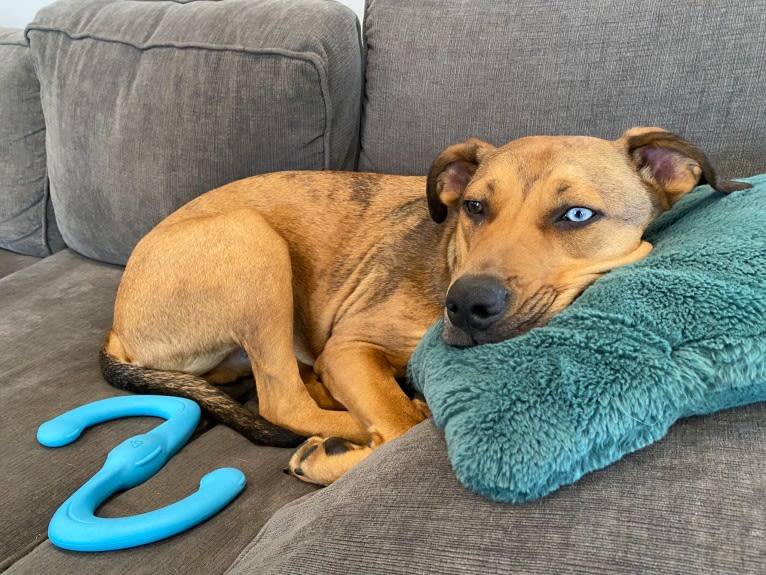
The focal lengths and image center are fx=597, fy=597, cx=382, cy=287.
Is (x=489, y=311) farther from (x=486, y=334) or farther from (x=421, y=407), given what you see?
(x=421, y=407)

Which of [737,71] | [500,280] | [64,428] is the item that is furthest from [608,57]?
[64,428]

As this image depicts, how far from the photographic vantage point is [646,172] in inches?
63.4

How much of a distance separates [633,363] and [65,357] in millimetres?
1953

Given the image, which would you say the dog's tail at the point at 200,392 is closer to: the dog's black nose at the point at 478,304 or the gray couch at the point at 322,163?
the gray couch at the point at 322,163

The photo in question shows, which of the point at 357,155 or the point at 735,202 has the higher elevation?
the point at 735,202

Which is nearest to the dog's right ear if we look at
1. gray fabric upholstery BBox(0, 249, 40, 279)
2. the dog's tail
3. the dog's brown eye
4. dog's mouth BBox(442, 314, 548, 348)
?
the dog's brown eye

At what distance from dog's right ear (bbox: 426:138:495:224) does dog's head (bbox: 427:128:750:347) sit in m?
0.07

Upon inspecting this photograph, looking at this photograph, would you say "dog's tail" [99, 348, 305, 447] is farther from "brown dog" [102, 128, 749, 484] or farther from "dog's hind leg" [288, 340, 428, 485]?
"dog's hind leg" [288, 340, 428, 485]

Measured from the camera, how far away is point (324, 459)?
154cm

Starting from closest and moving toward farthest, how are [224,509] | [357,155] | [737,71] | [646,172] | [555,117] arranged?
[224,509] < [646,172] < [737,71] < [555,117] < [357,155]

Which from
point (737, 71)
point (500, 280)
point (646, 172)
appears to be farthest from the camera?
point (737, 71)

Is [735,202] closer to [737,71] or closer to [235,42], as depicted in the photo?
[737,71]

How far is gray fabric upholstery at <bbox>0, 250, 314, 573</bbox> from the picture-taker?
1.30 meters

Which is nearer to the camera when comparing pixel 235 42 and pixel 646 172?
pixel 646 172
